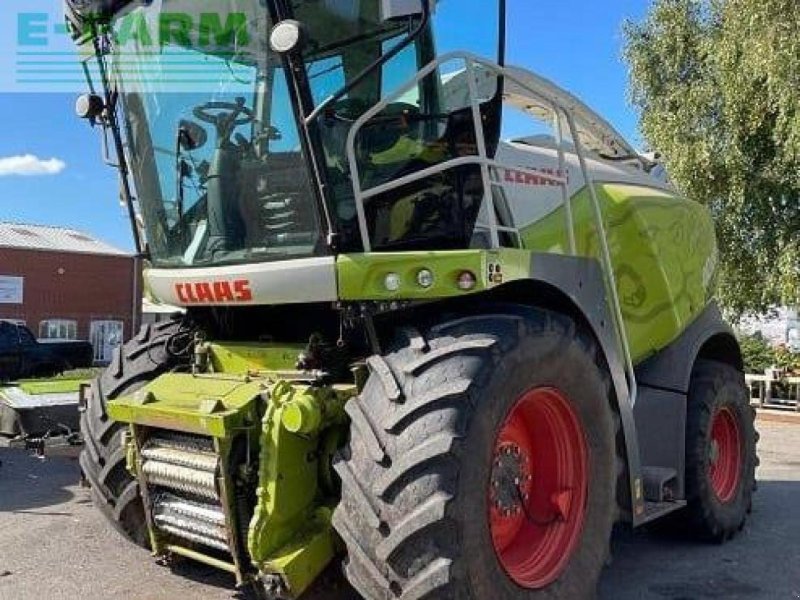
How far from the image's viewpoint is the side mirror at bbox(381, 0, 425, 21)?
3.75m

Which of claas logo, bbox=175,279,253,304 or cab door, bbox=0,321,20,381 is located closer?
claas logo, bbox=175,279,253,304

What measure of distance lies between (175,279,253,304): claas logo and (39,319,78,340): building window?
3453 cm

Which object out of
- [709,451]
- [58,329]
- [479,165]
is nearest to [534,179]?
[479,165]

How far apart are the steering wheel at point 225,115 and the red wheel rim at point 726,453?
406 centimetres

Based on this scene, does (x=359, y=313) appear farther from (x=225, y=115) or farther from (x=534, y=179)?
(x=534, y=179)

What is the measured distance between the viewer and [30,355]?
2178 cm

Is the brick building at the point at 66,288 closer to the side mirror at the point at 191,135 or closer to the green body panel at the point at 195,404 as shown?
the green body panel at the point at 195,404

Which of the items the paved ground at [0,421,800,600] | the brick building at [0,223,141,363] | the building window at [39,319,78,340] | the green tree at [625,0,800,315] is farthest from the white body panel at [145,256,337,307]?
the building window at [39,319,78,340]

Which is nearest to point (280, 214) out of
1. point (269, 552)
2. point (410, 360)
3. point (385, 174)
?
point (385, 174)

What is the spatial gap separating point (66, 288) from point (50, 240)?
3860 mm

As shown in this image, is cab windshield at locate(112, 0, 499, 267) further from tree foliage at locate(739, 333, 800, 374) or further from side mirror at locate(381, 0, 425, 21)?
tree foliage at locate(739, 333, 800, 374)

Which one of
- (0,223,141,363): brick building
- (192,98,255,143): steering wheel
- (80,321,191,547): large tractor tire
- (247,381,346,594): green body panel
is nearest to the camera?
(247,381,346,594): green body panel

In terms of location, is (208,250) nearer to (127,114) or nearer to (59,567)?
(127,114)

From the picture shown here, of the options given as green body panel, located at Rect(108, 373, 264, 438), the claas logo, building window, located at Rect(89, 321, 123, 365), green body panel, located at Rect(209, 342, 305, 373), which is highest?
the claas logo
